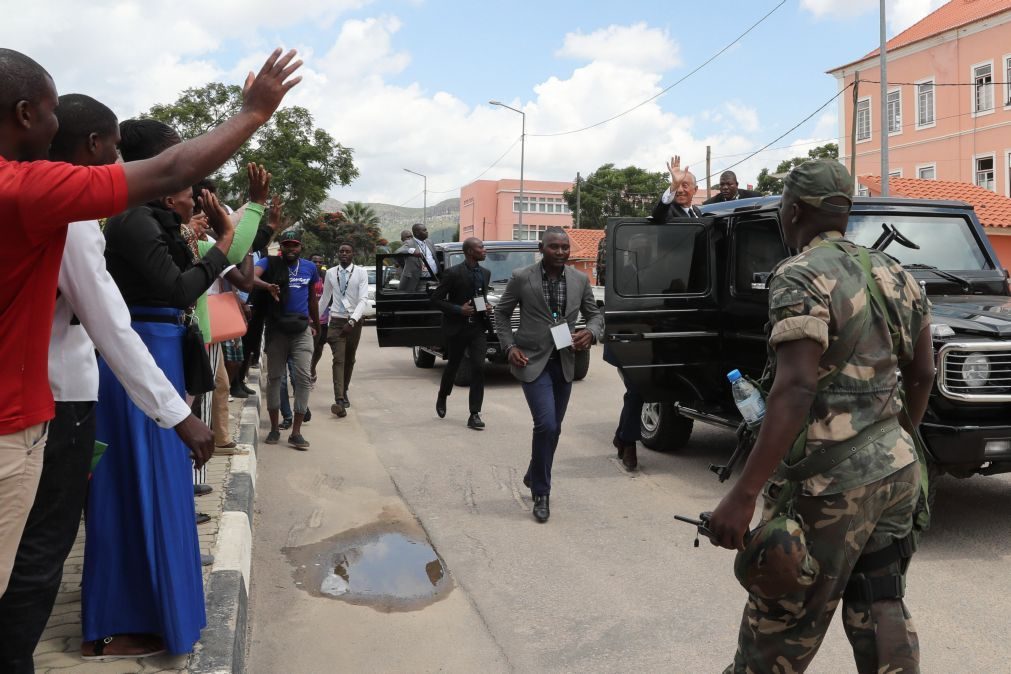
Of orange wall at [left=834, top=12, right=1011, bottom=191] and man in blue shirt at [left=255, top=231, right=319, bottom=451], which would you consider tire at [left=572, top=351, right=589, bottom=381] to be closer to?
man in blue shirt at [left=255, top=231, right=319, bottom=451]

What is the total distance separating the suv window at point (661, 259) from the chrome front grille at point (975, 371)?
233 centimetres

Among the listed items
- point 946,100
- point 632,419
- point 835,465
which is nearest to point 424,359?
point 632,419

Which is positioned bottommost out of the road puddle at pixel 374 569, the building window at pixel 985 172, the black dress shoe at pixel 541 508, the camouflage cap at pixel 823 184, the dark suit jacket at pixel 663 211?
the road puddle at pixel 374 569

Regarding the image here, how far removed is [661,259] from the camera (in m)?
7.37

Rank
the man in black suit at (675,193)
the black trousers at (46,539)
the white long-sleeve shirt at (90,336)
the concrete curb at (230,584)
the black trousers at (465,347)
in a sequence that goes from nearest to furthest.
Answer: the black trousers at (46,539) < the white long-sleeve shirt at (90,336) < the concrete curb at (230,584) < the man in black suit at (675,193) < the black trousers at (465,347)

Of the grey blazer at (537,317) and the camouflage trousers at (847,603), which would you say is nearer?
the camouflage trousers at (847,603)

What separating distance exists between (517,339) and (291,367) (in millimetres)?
3265

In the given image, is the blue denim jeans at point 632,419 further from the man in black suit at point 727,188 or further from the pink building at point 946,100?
the pink building at point 946,100

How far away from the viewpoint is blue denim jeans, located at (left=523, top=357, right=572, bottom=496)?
20.3 feet

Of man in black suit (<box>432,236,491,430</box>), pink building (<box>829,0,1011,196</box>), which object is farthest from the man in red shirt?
pink building (<box>829,0,1011,196</box>)

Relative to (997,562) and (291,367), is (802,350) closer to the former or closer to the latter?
(997,562)

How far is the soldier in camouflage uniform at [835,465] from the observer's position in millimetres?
2473

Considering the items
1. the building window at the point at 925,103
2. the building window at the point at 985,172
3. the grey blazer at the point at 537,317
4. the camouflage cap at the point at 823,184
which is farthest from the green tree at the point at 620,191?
the camouflage cap at the point at 823,184

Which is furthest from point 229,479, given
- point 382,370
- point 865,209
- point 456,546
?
point 382,370
